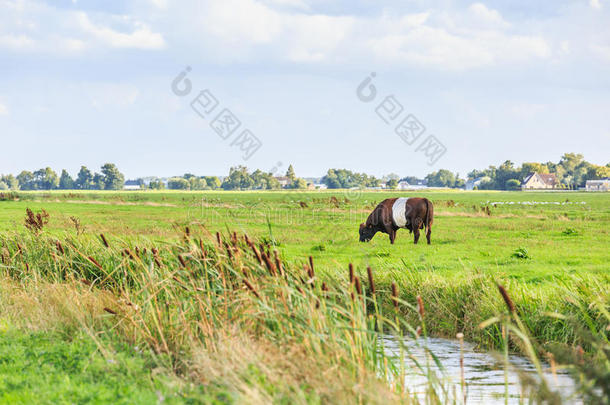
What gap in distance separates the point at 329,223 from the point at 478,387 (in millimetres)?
27387

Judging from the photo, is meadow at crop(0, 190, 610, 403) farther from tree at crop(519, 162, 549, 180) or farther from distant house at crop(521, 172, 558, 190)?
tree at crop(519, 162, 549, 180)

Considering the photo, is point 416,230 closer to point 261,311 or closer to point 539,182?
point 261,311

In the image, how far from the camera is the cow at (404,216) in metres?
24.3

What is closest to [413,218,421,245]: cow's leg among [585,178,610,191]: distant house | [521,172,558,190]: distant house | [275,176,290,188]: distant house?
[275,176,290,188]: distant house

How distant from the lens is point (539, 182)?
183125 mm

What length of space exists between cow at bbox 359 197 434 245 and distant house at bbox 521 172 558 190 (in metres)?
169

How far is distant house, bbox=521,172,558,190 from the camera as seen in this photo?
182 metres

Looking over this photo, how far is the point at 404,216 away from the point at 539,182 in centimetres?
17346

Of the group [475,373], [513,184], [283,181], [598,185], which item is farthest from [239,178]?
[475,373]

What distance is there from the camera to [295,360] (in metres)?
5.84

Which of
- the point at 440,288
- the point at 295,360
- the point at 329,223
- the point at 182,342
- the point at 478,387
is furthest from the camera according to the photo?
the point at 329,223

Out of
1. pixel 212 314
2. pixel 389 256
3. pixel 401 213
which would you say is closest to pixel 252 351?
pixel 212 314

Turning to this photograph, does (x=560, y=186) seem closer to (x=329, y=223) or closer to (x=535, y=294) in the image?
(x=329, y=223)

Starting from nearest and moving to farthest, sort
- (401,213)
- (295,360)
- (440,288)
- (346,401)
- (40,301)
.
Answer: (346,401) → (295,360) → (40,301) → (440,288) → (401,213)
